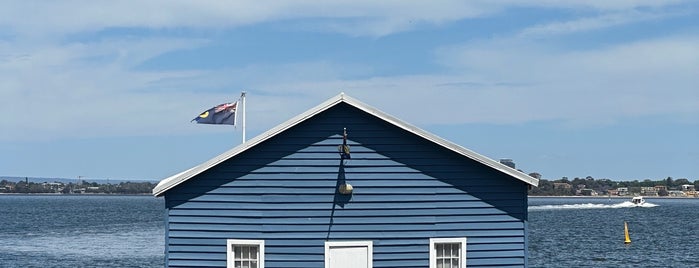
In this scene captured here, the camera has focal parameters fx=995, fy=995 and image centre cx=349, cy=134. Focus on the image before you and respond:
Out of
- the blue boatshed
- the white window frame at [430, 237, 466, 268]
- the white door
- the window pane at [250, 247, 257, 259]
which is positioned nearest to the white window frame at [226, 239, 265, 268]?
the blue boatshed

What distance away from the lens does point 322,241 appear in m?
18.5

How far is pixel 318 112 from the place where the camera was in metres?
18.5

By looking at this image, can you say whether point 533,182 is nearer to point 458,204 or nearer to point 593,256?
point 458,204

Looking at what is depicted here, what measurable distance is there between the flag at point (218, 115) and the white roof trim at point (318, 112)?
2.56 m

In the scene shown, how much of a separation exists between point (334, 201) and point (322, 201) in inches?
8.8

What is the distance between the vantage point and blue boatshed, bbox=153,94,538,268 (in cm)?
1852

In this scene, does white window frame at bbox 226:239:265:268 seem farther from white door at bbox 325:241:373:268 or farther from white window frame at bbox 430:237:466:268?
white window frame at bbox 430:237:466:268

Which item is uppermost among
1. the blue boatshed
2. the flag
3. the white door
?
the flag

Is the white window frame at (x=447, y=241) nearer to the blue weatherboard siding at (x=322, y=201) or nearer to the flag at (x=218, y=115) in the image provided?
the blue weatherboard siding at (x=322, y=201)

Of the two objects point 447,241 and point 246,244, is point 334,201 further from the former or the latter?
point 447,241

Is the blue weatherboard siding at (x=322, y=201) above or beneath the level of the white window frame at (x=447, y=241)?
above

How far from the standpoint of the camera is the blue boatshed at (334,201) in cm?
1852

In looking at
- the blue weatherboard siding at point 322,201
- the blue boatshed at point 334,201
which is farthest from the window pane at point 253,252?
the blue weatherboard siding at point 322,201

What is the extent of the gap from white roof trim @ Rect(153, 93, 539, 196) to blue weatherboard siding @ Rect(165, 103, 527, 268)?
21 cm
